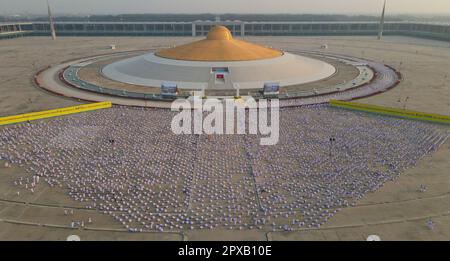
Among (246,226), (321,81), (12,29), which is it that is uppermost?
(12,29)

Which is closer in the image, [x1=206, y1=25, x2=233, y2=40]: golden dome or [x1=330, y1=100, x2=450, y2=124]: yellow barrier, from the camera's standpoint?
[x1=330, y1=100, x2=450, y2=124]: yellow barrier

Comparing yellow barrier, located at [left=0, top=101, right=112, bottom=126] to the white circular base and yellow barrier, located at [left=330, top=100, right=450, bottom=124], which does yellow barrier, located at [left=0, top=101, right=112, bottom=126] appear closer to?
the white circular base

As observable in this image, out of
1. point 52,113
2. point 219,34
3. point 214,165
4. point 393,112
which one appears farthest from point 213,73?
point 214,165

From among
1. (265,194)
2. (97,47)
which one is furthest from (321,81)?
(97,47)

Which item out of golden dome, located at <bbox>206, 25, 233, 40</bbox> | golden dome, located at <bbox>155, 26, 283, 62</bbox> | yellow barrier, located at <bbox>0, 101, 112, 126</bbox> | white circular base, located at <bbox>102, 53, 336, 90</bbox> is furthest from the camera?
golden dome, located at <bbox>206, 25, 233, 40</bbox>

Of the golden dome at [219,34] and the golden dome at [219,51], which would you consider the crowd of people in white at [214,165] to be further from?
the golden dome at [219,34]

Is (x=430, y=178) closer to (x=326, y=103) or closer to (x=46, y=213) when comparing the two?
(x=326, y=103)

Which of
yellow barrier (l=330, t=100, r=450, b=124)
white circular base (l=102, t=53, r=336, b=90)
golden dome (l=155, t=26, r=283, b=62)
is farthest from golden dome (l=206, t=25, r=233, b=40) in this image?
yellow barrier (l=330, t=100, r=450, b=124)
